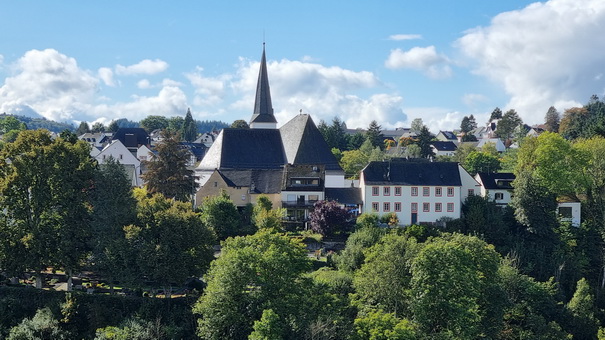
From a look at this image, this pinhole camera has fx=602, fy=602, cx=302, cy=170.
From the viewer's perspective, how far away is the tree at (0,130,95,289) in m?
34.9

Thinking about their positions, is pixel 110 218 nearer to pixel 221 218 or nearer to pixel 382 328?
pixel 221 218

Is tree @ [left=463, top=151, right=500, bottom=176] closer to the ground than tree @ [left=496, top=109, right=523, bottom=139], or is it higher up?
closer to the ground

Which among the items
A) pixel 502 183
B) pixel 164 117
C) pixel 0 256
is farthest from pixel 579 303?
pixel 164 117

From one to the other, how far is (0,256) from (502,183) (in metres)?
40.7

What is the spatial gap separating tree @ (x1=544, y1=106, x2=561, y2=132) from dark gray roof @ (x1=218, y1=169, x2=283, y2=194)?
73375mm

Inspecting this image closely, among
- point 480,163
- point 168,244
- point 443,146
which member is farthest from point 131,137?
point 168,244

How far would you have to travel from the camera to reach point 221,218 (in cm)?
4597

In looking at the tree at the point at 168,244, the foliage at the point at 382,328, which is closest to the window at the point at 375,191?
the tree at the point at 168,244

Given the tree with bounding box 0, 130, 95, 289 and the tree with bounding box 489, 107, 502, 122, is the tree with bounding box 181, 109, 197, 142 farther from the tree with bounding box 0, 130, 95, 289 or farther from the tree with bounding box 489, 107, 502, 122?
the tree with bounding box 0, 130, 95, 289

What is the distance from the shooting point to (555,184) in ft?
169

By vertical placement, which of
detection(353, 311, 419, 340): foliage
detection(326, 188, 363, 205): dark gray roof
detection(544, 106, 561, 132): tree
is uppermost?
detection(544, 106, 561, 132): tree

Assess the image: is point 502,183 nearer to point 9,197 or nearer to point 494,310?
point 494,310

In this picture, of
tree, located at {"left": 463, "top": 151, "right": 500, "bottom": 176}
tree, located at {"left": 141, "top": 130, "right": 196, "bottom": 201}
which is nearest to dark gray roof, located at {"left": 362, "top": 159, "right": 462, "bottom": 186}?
tree, located at {"left": 141, "top": 130, "right": 196, "bottom": 201}

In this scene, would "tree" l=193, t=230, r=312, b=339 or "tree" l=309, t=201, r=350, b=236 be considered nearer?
"tree" l=193, t=230, r=312, b=339
